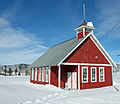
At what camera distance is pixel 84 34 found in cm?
1906

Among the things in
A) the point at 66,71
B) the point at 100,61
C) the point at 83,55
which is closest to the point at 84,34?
the point at 83,55

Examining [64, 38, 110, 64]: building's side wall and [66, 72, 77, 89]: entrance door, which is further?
[66, 72, 77, 89]: entrance door

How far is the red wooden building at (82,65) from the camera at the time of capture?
17156 millimetres

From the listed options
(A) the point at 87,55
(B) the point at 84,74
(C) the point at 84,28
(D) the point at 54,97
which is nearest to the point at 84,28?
(C) the point at 84,28

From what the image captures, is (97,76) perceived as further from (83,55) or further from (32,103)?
(32,103)

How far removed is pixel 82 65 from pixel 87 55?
1.53m

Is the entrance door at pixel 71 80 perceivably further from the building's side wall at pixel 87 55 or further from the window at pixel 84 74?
the building's side wall at pixel 87 55

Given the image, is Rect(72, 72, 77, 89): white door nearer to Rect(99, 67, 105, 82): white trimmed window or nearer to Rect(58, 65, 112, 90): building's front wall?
Rect(58, 65, 112, 90): building's front wall

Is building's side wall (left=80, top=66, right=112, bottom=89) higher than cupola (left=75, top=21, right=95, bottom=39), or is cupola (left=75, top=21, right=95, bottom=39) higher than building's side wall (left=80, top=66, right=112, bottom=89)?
cupola (left=75, top=21, right=95, bottom=39)

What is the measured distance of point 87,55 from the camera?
60.2ft

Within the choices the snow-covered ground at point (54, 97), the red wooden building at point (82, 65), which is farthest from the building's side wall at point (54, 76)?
the snow-covered ground at point (54, 97)

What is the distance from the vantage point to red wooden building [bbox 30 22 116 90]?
17156 mm

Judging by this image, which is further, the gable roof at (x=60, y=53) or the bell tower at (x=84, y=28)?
the bell tower at (x=84, y=28)

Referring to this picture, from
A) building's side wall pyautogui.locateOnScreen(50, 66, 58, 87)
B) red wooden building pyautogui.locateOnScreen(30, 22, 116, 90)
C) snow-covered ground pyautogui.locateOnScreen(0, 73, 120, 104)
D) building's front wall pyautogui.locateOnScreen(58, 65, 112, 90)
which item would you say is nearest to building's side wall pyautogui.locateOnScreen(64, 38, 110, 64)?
red wooden building pyautogui.locateOnScreen(30, 22, 116, 90)
